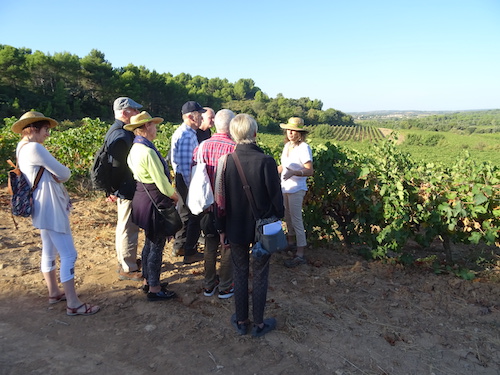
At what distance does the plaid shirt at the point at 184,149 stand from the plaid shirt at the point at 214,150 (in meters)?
0.97

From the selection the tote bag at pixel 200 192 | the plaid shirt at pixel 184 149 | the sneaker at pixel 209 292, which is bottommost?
the sneaker at pixel 209 292

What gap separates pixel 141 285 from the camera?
12.8ft

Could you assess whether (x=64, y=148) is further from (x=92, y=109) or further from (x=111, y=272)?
(x=92, y=109)

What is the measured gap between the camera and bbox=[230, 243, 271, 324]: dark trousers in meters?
2.91

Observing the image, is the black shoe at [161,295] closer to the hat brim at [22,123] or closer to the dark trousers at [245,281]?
the dark trousers at [245,281]

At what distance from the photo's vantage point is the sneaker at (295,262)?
14.7 feet

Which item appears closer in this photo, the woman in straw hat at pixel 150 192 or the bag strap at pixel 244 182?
the bag strap at pixel 244 182

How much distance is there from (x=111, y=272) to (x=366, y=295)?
3.03 meters

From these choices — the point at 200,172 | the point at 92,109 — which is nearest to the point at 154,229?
the point at 200,172

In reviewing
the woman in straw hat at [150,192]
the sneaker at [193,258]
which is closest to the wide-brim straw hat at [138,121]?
the woman in straw hat at [150,192]

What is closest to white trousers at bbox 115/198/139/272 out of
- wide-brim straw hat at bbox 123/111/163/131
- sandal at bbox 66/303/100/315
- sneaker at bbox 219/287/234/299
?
sandal at bbox 66/303/100/315

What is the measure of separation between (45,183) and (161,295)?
1.55 m

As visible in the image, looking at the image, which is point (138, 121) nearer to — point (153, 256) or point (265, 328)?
point (153, 256)

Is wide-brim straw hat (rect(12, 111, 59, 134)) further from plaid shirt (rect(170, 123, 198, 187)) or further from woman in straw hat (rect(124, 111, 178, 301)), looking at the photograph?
plaid shirt (rect(170, 123, 198, 187))
